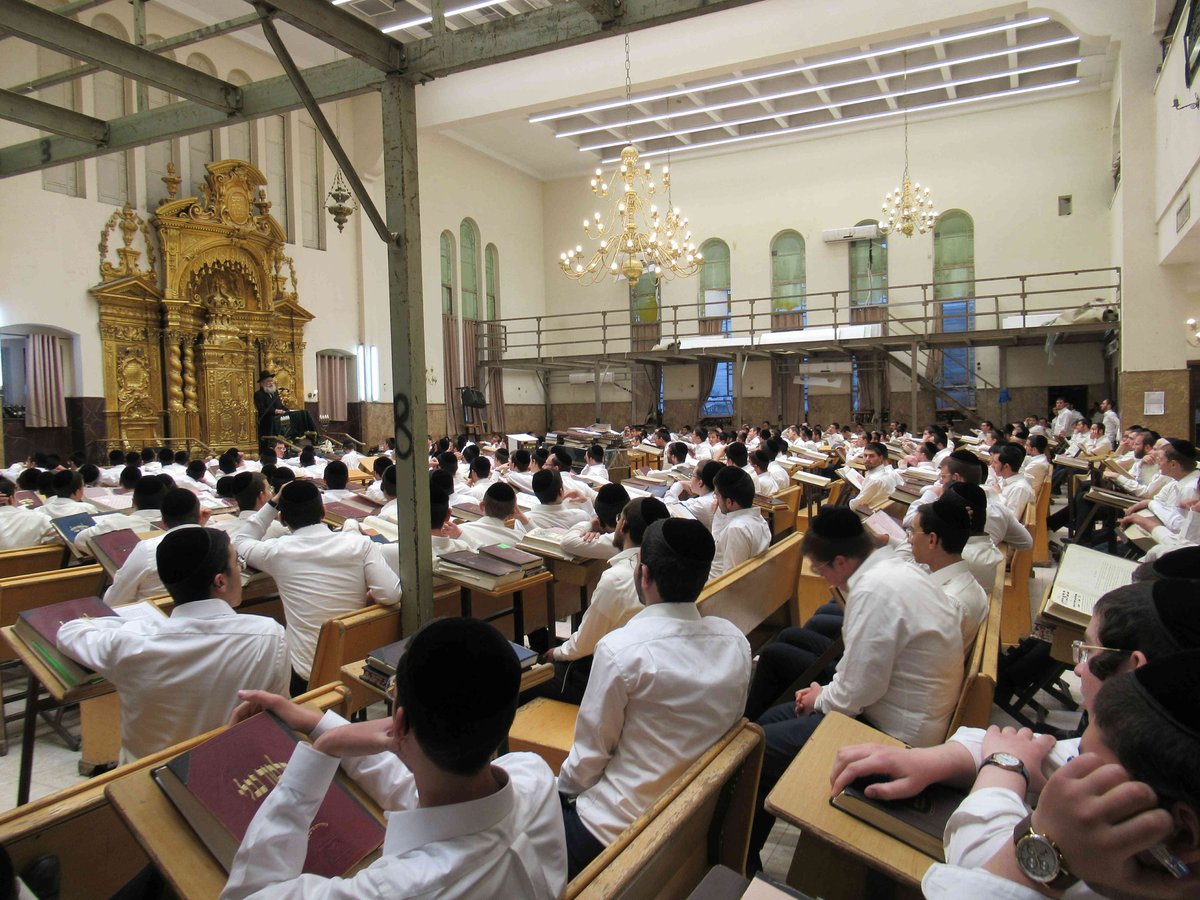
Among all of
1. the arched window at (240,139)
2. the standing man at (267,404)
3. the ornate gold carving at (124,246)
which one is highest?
the arched window at (240,139)

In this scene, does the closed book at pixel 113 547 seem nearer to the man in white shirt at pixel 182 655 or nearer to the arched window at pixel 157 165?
the man in white shirt at pixel 182 655

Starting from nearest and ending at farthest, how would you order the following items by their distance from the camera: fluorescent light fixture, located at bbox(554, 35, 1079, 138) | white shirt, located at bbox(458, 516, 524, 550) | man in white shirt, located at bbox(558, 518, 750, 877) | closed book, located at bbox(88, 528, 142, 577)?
man in white shirt, located at bbox(558, 518, 750, 877) < closed book, located at bbox(88, 528, 142, 577) < white shirt, located at bbox(458, 516, 524, 550) < fluorescent light fixture, located at bbox(554, 35, 1079, 138)

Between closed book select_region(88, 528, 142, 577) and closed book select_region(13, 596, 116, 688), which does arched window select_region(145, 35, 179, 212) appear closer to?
closed book select_region(88, 528, 142, 577)

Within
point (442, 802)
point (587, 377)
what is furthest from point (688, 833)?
point (587, 377)

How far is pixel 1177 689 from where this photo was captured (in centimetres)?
94

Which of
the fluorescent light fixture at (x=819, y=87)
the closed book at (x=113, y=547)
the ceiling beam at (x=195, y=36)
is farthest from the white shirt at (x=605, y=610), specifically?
the fluorescent light fixture at (x=819, y=87)

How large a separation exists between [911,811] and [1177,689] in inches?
28.3

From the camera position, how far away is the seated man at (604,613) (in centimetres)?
291

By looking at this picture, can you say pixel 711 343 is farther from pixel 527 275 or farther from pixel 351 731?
pixel 351 731

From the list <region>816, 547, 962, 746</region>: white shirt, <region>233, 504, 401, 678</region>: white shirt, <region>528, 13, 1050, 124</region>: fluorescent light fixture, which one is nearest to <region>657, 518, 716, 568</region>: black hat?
<region>816, 547, 962, 746</region>: white shirt

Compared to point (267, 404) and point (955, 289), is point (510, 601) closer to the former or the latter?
point (267, 404)

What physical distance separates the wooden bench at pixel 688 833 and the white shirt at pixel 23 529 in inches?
186

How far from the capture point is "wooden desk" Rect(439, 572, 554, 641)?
3430 mm

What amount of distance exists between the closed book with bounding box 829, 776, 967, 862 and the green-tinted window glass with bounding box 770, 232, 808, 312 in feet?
65.4
